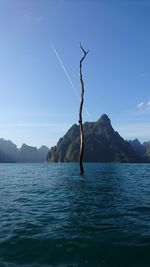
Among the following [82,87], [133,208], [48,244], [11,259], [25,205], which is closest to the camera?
[11,259]

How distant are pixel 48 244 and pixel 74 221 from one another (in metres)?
3.13

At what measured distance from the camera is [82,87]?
39.1 metres

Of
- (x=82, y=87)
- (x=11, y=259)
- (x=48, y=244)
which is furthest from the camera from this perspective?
(x=82, y=87)

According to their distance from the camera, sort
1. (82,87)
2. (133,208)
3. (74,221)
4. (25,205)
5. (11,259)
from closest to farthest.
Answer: (11,259) < (74,221) < (133,208) < (25,205) < (82,87)

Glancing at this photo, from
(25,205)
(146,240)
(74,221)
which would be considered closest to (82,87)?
(25,205)

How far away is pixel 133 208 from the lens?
1528 centimetres

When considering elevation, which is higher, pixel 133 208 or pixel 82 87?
pixel 82 87

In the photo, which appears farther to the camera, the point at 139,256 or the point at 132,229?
the point at 132,229

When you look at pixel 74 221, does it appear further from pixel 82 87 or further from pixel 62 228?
pixel 82 87

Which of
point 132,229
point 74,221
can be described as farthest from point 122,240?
point 74,221

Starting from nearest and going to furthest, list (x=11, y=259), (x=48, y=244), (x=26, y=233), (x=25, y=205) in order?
(x=11, y=259)
(x=48, y=244)
(x=26, y=233)
(x=25, y=205)

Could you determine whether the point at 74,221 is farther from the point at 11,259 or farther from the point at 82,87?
the point at 82,87

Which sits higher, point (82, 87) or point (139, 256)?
point (82, 87)

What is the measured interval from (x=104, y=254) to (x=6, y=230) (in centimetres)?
448
